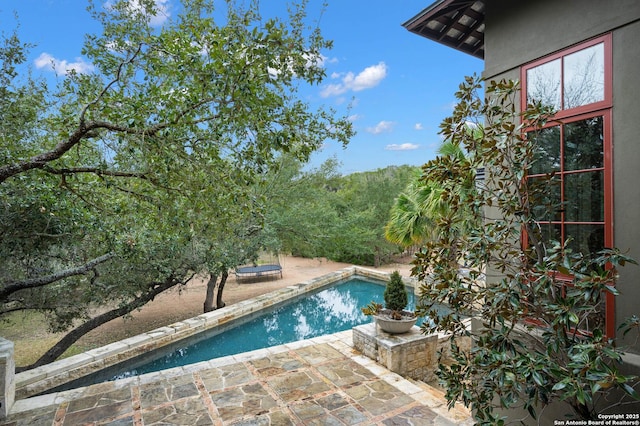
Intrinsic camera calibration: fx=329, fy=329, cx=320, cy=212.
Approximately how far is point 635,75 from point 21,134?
7.69m

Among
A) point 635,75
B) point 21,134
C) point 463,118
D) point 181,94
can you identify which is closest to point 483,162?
point 463,118

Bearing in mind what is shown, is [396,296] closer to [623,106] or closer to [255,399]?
[255,399]

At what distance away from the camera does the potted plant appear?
20.6 feet

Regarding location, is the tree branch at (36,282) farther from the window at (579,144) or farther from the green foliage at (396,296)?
the window at (579,144)

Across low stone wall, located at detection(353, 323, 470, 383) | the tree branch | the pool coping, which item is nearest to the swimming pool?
the pool coping

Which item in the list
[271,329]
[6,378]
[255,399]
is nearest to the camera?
[6,378]

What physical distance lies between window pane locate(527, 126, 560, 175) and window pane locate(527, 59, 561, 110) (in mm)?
258

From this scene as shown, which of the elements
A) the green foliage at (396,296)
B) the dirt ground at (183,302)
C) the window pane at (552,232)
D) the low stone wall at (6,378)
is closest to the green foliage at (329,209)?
the dirt ground at (183,302)

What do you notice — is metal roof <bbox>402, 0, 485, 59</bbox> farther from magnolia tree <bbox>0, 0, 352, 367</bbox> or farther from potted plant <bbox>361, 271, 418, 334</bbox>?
potted plant <bbox>361, 271, 418, 334</bbox>

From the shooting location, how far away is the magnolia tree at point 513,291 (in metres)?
2.18

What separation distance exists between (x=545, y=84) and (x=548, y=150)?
2.36 ft

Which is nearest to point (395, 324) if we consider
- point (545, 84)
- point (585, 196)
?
point (585, 196)

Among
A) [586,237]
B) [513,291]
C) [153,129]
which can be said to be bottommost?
[513,291]

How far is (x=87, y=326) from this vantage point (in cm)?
777
